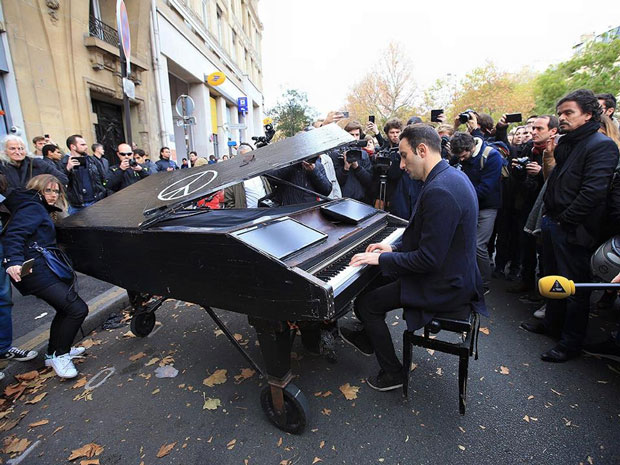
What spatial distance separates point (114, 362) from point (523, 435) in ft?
11.5

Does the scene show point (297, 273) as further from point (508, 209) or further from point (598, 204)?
point (508, 209)

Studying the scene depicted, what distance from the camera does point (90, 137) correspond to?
9.01m

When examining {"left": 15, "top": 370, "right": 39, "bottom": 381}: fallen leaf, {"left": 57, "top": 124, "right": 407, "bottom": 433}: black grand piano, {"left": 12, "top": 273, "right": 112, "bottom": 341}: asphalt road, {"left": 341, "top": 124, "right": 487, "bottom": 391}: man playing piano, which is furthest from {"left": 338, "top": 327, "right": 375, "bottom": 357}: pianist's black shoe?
{"left": 12, "top": 273, "right": 112, "bottom": 341}: asphalt road

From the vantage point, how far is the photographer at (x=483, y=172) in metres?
3.97

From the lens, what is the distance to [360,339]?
9.28 ft

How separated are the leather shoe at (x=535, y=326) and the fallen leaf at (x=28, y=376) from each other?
16.0ft

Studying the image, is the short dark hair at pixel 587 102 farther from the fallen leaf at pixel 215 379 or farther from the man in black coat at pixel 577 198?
the fallen leaf at pixel 215 379

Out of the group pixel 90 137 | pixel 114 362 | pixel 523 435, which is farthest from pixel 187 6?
pixel 523 435

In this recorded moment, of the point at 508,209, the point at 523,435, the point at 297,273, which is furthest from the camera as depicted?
the point at 508,209

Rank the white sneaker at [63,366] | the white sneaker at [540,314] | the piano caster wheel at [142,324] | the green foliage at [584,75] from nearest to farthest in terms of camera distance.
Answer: the white sneaker at [63,366]
the piano caster wheel at [142,324]
the white sneaker at [540,314]
the green foliage at [584,75]

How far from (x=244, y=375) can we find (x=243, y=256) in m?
1.59

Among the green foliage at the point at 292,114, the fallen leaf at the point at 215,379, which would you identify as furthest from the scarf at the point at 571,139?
the green foliage at the point at 292,114

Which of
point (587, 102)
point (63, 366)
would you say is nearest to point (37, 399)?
point (63, 366)

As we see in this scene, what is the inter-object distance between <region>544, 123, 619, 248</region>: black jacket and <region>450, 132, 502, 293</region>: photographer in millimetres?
1088
